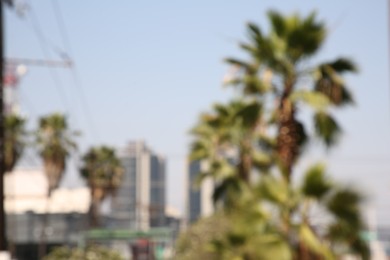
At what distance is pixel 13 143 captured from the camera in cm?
6266

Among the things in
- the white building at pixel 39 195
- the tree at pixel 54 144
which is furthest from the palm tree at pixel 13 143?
the white building at pixel 39 195

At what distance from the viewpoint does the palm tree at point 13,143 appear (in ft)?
204

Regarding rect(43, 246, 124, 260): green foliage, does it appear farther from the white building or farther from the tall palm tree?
the white building

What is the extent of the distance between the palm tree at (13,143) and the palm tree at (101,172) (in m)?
13.6

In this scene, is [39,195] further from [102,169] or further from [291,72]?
[291,72]

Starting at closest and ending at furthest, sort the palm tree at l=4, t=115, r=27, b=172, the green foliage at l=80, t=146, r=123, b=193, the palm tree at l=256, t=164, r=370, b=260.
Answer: the palm tree at l=256, t=164, r=370, b=260 < the palm tree at l=4, t=115, r=27, b=172 < the green foliage at l=80, t=146, r=123, b=193

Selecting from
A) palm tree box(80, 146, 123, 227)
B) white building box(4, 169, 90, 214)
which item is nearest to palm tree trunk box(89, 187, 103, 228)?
palm tree box(80, 146, 123, 227)

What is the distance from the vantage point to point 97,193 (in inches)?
3076

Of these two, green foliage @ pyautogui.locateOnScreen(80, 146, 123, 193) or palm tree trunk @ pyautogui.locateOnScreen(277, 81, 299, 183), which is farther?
green foliage @ pyautogui.locateOnScreen(80, 146, 123, 193)

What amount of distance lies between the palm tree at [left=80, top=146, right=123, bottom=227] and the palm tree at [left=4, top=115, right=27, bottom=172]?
13.6m

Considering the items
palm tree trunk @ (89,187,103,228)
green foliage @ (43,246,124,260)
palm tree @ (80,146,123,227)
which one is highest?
palm tree @ (80,146,123,227)

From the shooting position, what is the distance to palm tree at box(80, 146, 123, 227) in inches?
3054

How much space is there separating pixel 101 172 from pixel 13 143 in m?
16.4

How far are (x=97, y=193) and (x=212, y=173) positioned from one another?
4884 cm
